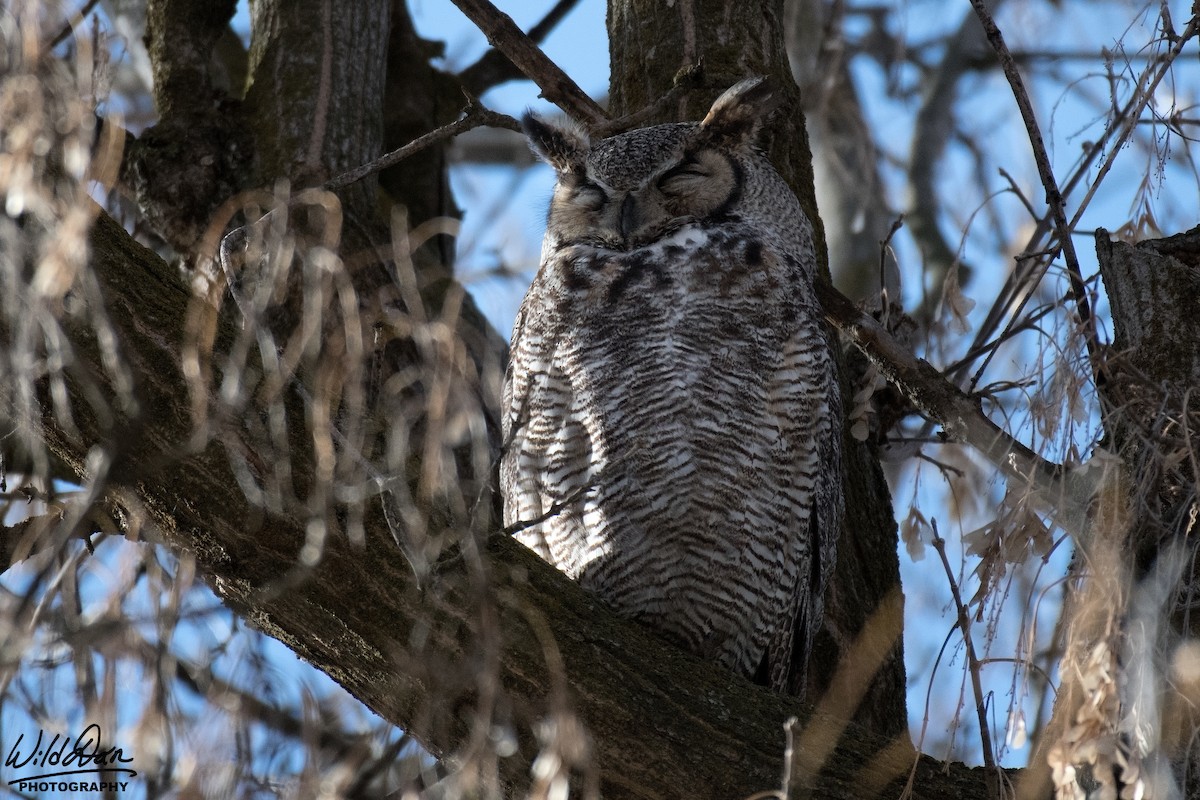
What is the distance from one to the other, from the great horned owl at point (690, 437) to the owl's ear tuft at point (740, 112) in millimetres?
63

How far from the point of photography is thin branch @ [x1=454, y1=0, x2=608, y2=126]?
279cm

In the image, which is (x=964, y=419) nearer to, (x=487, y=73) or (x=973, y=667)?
(x=973, y=667)

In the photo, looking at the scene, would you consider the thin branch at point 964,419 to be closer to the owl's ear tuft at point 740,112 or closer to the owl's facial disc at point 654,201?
the owl's facial disc at point 654,201

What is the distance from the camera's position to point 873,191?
5.68m

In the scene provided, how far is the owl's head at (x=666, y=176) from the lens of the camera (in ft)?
9.57

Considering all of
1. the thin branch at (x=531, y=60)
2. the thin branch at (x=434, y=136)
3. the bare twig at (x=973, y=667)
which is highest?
the thin branch at (x=531, y=60)

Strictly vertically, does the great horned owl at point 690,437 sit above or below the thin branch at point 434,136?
below

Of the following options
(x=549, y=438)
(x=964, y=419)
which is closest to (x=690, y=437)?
(x=549, y=438)

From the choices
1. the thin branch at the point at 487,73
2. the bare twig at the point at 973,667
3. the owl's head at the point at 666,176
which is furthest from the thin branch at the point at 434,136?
the bare twig at the point at 973,667

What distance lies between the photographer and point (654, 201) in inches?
116

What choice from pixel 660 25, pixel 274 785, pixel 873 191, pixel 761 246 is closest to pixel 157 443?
pixel 274 785

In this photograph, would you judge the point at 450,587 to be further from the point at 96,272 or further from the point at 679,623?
the point at 679,623

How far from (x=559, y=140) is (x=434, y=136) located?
1.77 ft

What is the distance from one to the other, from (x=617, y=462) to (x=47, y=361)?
3.70ft
